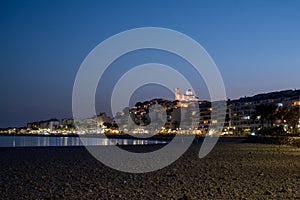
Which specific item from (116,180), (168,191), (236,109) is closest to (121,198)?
(168,191)

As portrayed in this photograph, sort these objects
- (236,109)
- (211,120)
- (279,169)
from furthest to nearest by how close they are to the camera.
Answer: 1. (211,120)
2. (236,109)
3. (279,169)

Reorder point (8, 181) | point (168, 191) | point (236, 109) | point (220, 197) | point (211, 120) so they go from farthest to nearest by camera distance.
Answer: point (211, 120), point (236, 109), point (8, 181), point (168, 191), point (220, 197)

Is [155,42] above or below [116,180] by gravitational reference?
above

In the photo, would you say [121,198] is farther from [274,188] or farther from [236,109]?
[236,109]

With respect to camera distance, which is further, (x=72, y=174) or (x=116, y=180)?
(x=72, y=174)

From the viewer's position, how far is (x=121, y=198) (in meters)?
9.91

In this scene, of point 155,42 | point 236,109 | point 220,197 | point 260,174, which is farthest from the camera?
point 236,109

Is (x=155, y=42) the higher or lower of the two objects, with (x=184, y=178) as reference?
higher

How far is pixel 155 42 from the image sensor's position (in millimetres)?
29562

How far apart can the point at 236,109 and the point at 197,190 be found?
145 m

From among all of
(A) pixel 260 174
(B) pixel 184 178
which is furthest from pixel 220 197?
(A) pixel 260 174

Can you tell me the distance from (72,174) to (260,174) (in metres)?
6.77

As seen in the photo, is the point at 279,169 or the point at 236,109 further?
the point at 236,109

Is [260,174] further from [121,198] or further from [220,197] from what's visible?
[121,198]
